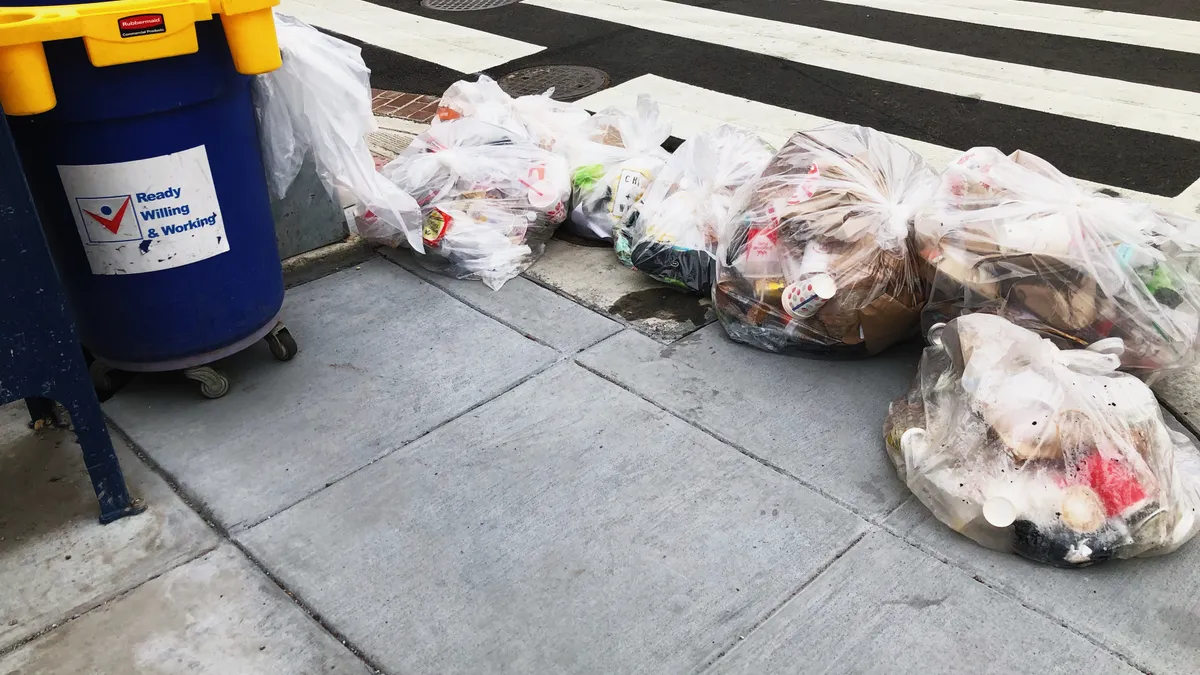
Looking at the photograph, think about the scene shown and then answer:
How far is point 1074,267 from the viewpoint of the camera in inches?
109

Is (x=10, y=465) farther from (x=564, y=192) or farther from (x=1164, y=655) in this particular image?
(x=1164, y=655)

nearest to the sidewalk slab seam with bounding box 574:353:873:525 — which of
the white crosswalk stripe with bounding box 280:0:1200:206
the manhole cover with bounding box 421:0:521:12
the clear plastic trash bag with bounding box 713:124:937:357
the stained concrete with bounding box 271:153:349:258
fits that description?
the clear plastic trash bag with bounding box 713:124:937:357

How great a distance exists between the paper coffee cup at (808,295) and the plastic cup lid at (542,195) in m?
1.23

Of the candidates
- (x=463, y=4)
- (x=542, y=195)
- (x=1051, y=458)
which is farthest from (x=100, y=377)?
(x=463, y=4)

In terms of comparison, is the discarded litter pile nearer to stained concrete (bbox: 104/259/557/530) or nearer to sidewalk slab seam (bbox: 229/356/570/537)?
stained concrete (bbox: 104/259/557/530)

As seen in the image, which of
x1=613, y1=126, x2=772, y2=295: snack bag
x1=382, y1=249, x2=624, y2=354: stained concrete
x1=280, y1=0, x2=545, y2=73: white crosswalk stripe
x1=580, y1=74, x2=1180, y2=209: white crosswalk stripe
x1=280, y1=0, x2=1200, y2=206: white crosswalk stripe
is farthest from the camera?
x1=280, y1=0, x2=545, y2=73: white crosswalk stripe

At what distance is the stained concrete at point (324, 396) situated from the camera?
9.25 feet

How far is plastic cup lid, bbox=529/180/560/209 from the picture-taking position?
403 cm

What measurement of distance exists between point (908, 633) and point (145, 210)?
2.26m

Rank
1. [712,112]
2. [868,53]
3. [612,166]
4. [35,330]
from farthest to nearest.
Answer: [868,53]
[712,112]
[612,166]
[35,330]

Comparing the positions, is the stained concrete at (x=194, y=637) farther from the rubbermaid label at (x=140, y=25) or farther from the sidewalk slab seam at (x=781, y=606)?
the rubbermaid label at (x=140, y=25)

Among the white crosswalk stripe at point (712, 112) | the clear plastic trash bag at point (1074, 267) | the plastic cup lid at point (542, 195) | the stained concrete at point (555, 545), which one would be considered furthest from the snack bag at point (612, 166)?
the clear plastic trash bag at point (1074, 267)

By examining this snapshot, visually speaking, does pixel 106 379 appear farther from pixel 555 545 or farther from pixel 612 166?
pixel 612 166

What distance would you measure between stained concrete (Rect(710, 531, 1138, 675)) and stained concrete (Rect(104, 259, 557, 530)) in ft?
4.17
